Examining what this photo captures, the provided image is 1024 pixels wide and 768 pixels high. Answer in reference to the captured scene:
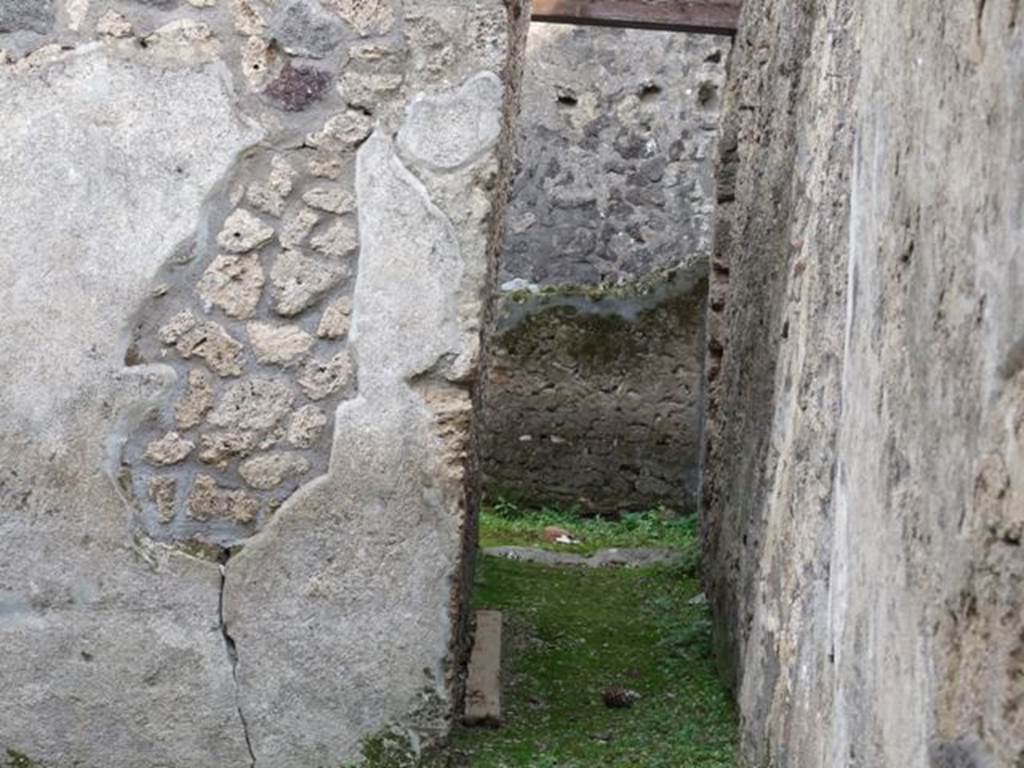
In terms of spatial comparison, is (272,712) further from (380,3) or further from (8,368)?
Result: (380,3)

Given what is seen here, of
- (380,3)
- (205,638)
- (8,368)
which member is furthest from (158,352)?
(380,3)

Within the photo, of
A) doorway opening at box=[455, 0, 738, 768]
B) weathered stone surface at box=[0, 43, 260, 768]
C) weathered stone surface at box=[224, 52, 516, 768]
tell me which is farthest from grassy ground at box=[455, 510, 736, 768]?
weathered stone surface at box=[0, 43, 260, 768]

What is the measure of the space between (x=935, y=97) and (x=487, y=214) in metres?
1.95

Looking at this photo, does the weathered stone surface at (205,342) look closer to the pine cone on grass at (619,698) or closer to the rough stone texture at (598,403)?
the pine cone on grass at (619,698)

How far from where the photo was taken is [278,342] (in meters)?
3.91

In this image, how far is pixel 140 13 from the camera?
12.9 ft

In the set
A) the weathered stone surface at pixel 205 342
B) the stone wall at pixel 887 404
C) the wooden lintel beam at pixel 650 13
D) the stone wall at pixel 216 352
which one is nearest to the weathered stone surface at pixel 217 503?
the stone wall at pixel 216 352

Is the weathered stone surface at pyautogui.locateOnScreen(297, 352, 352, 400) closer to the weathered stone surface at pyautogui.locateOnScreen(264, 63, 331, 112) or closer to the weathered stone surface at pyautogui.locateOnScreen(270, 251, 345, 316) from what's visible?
the weathered stone surface at pyautogui.locateOnScreen(270, 251, 345, 316)

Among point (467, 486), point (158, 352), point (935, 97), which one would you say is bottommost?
point (467, 486)

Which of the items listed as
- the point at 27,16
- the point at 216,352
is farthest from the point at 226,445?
the point at 27,16

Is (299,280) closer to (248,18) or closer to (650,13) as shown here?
(248,18)

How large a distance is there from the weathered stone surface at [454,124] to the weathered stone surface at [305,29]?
0.81 ft

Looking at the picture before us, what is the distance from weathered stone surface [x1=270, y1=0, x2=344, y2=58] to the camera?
3918mm

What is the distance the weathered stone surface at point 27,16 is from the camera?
154 inches
